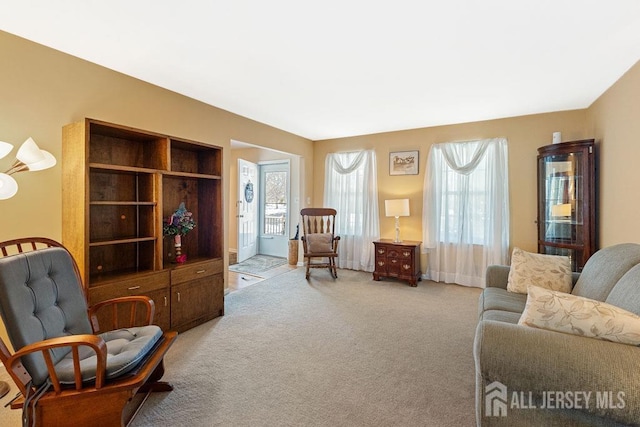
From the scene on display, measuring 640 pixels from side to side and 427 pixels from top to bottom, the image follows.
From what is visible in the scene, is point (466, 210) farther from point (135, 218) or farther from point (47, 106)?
point (47, 106)

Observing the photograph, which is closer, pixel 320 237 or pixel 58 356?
pixel 58 356

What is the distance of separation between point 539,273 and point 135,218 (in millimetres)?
3639

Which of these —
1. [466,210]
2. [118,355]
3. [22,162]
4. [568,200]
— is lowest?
[118,355]

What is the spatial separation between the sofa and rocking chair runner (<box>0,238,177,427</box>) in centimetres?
164

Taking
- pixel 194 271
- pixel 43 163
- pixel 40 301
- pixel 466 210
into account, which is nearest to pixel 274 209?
pixel 194 271

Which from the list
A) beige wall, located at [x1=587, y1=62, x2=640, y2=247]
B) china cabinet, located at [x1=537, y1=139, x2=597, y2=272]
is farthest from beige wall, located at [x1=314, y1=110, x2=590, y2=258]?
beige wall, located at [x1=587, y1=62, x2=640, y2=247]

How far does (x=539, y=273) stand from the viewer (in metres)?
2.35

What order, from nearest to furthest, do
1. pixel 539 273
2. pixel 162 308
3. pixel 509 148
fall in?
1. pixel 539 273
2. pixel 162 308
3. pixel 509 148

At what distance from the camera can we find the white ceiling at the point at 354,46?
1.81 meters

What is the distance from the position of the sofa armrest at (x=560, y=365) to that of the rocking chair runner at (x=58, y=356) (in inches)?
64.9

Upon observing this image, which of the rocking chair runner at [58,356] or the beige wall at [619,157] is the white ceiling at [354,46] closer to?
the beige wall at [619,157]

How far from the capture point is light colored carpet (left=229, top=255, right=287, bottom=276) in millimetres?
5062

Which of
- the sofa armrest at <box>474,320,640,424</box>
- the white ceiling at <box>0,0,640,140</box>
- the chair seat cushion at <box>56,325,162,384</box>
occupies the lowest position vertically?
the chair seat cushion at <box>56,325,162,384</box>

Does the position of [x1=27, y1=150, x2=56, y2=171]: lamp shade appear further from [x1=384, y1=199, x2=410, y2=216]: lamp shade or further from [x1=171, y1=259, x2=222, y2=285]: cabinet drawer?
[x1=384, y1=199, x2=410, y2=216]: lamp shade
